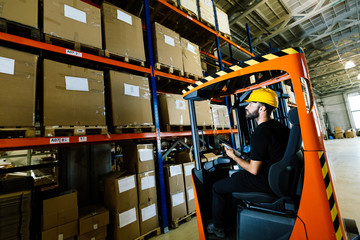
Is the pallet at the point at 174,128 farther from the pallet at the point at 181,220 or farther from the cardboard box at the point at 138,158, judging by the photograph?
the pallet at the point at 181,220

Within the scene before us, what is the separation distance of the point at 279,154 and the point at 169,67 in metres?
2.78

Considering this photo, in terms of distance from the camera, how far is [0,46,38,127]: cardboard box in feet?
6.03

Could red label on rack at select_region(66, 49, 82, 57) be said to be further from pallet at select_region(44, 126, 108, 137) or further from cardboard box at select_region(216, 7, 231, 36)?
cardboard box at select_region(216, 7, 231, 36)

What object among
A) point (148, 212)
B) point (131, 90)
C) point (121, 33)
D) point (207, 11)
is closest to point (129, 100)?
point (131, 90)

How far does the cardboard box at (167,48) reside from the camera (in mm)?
3482

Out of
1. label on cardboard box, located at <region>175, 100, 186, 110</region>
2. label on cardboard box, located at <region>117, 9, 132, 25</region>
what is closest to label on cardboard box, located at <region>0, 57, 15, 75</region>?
label on cardboard box, located at <region>117, 9, 132, 25</region>

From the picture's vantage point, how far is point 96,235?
2375 mm

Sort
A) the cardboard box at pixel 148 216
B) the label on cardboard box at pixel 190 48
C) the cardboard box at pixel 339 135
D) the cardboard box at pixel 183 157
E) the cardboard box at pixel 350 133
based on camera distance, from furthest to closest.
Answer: the cardboard box at pixel 339 135 < the cardboard box at pixel 350 133 < the label on cardboard box at pixel 190 48 < the cardboard box at pixel 183 157 < the cardboard box at pixel 148 216

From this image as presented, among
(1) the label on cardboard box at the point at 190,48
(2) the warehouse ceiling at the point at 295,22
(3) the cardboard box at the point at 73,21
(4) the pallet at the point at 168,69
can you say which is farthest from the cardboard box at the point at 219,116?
(2) the warehouse ceiling at the point at 295,22

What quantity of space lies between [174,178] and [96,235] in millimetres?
1519

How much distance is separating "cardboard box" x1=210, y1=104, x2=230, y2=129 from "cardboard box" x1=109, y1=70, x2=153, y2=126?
83.6 inches

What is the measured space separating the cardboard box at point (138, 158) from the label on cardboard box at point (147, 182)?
0.14m

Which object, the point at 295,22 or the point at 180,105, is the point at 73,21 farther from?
the point at 295,22

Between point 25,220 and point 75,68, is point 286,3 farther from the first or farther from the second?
point 25,220
